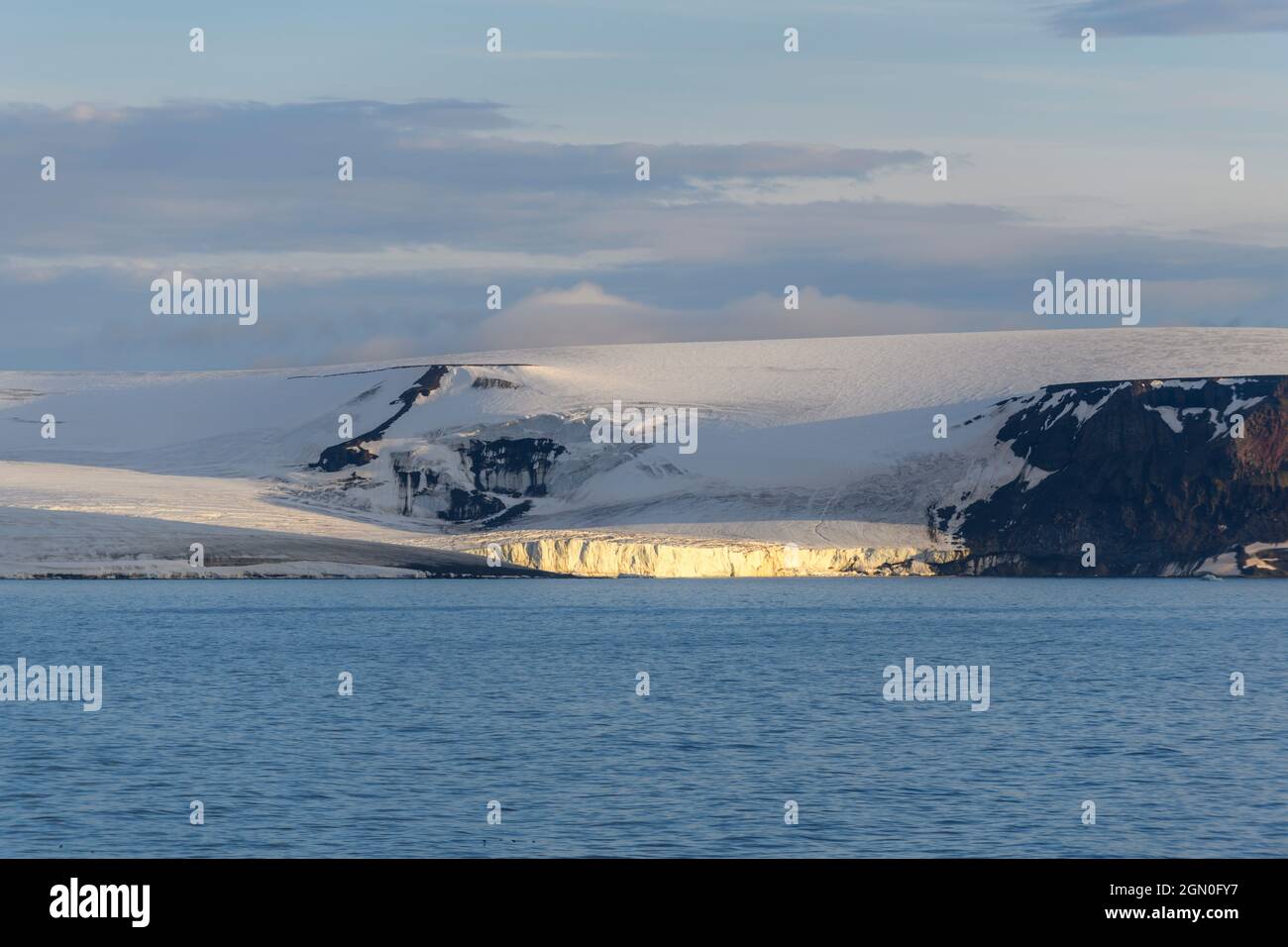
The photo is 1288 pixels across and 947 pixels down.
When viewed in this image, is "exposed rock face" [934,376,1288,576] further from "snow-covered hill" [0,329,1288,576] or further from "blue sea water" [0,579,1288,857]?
"blue sea water" [0,579,1288,857]

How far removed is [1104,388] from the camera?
317 feet

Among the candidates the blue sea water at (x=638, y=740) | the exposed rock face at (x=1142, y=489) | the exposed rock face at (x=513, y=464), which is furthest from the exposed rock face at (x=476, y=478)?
the blue sea water at (x=638, y=740)

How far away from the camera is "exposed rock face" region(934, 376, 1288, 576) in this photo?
9000cm

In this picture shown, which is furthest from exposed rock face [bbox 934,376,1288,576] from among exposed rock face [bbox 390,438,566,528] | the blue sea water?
the blue sea water

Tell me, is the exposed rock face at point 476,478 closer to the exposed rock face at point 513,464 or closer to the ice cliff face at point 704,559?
the exposed rock face at point 513,464

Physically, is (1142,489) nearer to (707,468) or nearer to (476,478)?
(707,468)

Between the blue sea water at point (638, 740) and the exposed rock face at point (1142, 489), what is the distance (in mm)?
35046

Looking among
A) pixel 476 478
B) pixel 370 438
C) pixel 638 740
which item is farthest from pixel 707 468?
pixel 638 740

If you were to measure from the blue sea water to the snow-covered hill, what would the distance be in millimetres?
28935

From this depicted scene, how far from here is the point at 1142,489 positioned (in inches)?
3610
